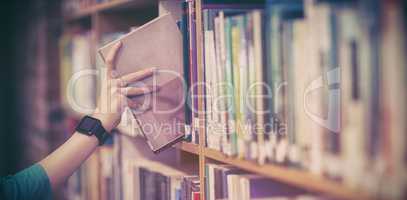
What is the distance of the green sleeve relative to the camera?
4.55ft

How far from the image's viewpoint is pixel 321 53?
2.79 ft

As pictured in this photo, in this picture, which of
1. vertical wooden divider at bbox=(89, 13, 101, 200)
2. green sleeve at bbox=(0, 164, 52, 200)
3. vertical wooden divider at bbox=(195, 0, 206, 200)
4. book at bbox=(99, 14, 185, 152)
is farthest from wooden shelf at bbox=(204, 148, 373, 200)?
vertical wooden divider at bbox=(89, 13, 101, 200)

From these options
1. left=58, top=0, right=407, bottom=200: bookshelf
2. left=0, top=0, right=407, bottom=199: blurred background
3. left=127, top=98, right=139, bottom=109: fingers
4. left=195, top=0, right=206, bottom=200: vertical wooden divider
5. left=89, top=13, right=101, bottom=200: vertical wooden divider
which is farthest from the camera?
left=89, top=13, right=101, bottom=200: vertical wooden divider

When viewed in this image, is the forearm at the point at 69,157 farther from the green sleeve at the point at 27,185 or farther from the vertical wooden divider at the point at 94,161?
the vertical wooden divider at the point at 94,161

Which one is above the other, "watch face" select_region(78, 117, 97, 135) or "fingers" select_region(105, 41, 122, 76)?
"fingers" select_region(105, 41, 122, 76)

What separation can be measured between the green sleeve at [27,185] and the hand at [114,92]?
0.81 ft

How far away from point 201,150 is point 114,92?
34cm

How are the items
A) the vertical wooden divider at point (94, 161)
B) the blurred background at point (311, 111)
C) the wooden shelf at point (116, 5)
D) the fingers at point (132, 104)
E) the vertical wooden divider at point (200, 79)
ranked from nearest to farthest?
1. the blurred background at point (311, 111)
2. the vertical wooden divider at point (200, 79)
3. the fingers at point (132, 104)
4. the wooden shelf at point (116, 5)
5. the vertical wooden divider at point (94, 161)

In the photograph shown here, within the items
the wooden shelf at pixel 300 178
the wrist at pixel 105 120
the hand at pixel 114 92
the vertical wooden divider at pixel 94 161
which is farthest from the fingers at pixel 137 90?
the vertical wooden divider at pixel 94 161

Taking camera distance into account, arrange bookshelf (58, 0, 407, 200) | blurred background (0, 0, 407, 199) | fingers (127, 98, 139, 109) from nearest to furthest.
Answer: blurred background (0, 0, 407, 199)
bookshelf (58, 0, 407, 200)
fingers (127, 98, 139, 109)

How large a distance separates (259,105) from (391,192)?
0.38m

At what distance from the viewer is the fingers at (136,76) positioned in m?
1.37

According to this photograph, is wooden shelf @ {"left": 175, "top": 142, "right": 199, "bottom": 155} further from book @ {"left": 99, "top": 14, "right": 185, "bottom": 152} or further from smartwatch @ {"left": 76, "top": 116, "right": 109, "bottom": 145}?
smartwatch @ {"left": 76, "top": 116, "right": 109, "bottom": 145}

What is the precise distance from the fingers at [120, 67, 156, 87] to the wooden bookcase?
17 cm
